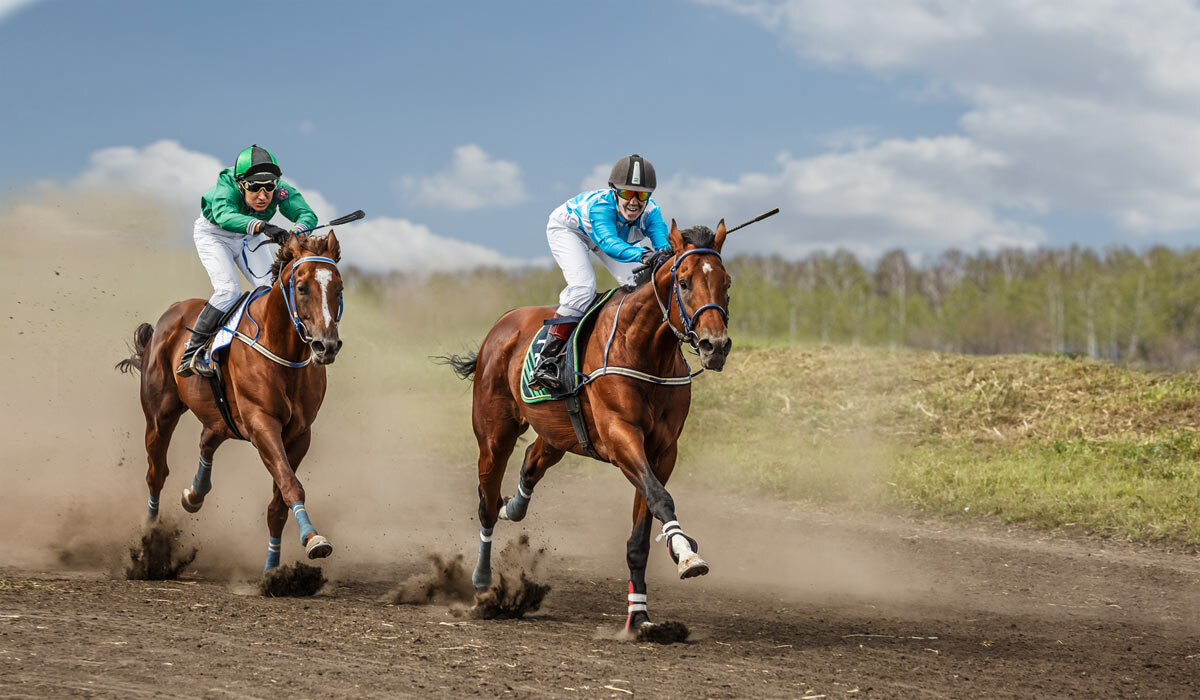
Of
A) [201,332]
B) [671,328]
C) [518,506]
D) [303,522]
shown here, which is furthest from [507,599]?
[201,332]

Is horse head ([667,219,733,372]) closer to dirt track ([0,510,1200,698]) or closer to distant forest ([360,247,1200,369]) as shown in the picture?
dirt track ([0,510,1200,698])

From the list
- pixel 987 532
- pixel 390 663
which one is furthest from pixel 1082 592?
pixel 390 663

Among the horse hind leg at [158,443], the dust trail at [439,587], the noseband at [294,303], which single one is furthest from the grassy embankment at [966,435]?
the noseband at [294,303]

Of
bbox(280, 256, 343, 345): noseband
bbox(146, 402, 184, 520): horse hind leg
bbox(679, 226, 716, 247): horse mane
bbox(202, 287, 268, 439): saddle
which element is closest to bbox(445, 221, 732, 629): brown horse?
bbox(679, 226, 716, 247): horse mane

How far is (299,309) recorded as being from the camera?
8.23m

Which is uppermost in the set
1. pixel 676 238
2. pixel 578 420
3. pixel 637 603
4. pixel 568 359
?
pixel 676 238

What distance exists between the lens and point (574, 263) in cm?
865

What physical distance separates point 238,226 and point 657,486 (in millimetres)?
4532

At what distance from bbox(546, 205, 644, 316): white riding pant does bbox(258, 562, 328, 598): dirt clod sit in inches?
113

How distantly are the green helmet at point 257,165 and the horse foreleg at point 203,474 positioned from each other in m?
2.42

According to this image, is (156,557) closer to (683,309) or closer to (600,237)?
(600,237)

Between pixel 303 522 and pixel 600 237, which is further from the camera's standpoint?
pixel 600 237

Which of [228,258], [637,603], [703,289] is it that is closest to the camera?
[703,289]

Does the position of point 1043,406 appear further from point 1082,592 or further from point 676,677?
point 676,677
